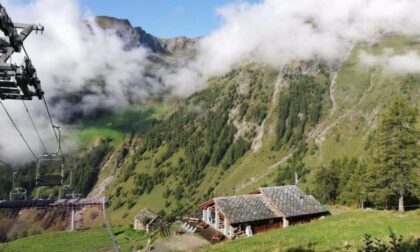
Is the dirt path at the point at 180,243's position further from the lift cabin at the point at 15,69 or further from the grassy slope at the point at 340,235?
the lift cabin at the point at 15,69

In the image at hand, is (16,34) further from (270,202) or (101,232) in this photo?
(101,232)

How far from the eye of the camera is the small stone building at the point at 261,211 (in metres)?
71.5

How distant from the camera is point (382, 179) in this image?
2518 inches


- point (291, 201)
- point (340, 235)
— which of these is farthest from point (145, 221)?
point (340, 235)

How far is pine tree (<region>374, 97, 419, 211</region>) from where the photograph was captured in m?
61.8

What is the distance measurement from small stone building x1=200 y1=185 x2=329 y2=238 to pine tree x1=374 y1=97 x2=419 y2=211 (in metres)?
16.9

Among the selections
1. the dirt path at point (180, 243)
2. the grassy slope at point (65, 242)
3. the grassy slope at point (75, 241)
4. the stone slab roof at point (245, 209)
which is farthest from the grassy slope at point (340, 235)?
the grassy slope at point (65, 242)

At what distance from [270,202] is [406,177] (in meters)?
23.3

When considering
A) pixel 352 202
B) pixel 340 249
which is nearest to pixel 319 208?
pixel 352 202

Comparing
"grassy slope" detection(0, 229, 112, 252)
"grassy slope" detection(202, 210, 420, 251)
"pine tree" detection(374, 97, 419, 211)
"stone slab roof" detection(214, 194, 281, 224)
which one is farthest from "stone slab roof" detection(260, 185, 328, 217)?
"grassy slope" detection(0, 229, 112, 252)

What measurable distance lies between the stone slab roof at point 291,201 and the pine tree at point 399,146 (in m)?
16.3

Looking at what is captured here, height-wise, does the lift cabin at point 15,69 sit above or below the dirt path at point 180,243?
above

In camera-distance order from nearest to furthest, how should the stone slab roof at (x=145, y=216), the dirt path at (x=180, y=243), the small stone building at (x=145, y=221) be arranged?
1. the dirt path at (x=180, y=243)
2. the small stone building at (x=145, y=221)
3. the stone slab roof at (x=145, y=216)

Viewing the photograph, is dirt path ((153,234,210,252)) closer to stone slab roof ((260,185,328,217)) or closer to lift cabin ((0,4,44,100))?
stone slab roof ((260,185,328,217))
